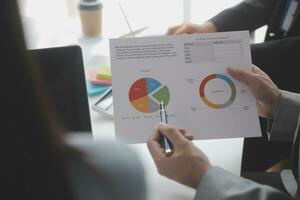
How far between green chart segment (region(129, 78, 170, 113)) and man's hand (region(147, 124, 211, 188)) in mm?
Result: 98

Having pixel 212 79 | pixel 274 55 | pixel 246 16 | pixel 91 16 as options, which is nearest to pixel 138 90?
pixel 212 79

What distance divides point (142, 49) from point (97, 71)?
1.12 feet

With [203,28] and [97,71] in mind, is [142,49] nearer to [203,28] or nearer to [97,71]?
[97,71]

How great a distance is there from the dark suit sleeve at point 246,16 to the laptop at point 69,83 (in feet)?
2.53

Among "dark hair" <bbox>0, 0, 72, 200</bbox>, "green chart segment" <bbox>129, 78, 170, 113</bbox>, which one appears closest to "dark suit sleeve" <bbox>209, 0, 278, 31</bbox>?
"green chart segment" <bbox>129, 78, 170, 113</bbox>

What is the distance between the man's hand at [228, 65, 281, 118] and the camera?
97 cm

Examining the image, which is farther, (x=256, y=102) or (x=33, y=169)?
(x=256, y=102)

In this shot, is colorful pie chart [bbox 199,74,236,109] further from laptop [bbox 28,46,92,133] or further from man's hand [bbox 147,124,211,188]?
laptop [bbox 28,46,92,133]

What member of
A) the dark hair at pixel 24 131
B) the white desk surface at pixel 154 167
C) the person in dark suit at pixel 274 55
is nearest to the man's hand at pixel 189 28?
the person in dark suit at pixel 274 55

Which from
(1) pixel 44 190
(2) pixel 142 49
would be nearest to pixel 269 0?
(2) pixel 142 49

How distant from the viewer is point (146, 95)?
3.15 feet

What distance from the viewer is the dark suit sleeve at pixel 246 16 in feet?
4.82

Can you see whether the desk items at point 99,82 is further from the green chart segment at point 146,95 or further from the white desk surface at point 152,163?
the green chart segment at point 146,95

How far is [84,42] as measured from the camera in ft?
4.82
